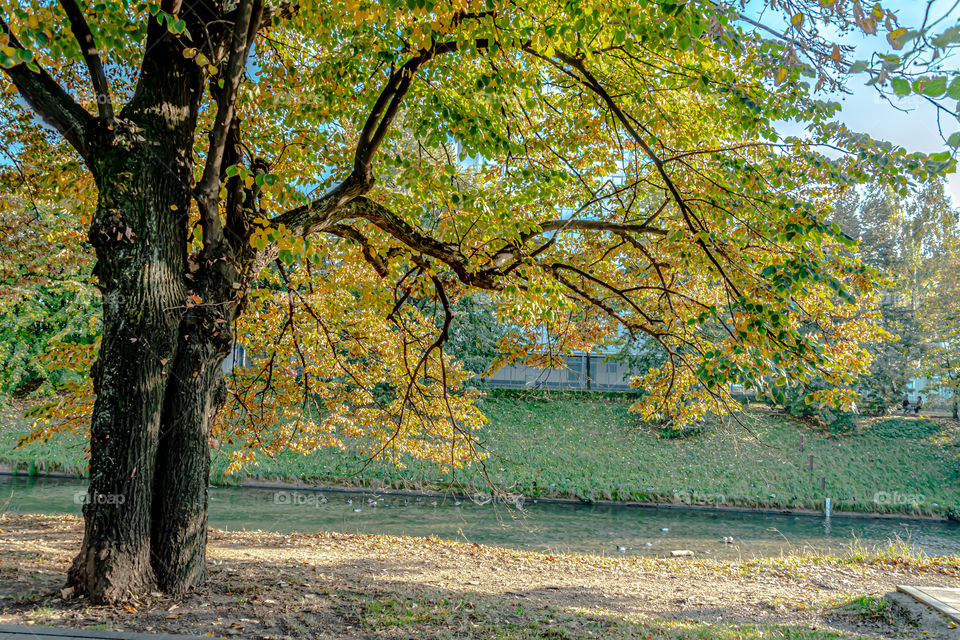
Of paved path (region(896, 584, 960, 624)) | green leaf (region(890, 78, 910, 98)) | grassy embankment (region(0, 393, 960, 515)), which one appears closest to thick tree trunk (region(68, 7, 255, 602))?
green leaf (region(890, 78, 910, 98))

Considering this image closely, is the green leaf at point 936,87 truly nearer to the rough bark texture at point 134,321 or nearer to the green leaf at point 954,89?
the green leaf at point 954,89

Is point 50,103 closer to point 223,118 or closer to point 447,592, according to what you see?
point 223,118

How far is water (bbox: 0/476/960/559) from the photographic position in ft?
38.3

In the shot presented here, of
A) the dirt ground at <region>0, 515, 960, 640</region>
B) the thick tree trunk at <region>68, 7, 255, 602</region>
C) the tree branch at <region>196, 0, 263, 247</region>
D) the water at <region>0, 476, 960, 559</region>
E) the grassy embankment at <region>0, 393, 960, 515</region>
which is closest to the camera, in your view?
the dirt ground at <region>0, 515, 960, 640</region>

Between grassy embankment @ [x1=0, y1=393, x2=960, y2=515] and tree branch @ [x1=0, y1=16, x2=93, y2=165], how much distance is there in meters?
11.3

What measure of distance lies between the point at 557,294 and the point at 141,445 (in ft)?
11.1

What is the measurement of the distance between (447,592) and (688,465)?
1529cm

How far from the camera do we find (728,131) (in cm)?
623

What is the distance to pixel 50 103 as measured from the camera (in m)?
3.98

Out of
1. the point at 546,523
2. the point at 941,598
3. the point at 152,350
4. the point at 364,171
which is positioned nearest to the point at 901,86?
the point at 364,171

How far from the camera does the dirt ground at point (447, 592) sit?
3641 mm

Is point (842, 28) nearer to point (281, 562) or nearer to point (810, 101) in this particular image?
point (810, 101)

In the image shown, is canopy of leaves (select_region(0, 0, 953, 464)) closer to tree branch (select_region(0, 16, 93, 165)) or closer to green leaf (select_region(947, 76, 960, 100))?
tree branch (select_region(0, 16, 93, 165))

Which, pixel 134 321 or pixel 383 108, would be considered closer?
pixel 134 321
